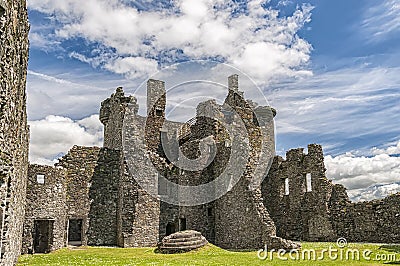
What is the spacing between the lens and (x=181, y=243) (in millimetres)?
21516

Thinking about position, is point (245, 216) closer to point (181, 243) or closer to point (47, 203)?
point (181, 243)

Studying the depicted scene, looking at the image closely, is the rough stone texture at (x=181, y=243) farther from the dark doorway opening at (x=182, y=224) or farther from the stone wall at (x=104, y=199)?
the stone wall at (x=104, y=199)

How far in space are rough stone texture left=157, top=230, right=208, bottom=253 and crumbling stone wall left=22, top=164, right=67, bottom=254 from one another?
6.48 metres

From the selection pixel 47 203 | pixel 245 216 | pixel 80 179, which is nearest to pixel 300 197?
pixel 245 216

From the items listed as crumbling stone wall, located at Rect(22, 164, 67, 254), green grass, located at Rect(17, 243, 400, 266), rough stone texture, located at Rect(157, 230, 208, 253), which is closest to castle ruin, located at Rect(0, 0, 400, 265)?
crumbling stone wall, located at Rect(22, 164, 67, 254)

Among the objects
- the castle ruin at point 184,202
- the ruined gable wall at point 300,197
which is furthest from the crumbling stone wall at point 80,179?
the ruined gable wall at point 300,197

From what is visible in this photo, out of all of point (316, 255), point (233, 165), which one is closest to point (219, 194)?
point (233, 165)

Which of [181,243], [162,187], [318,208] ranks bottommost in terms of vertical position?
[181,243]

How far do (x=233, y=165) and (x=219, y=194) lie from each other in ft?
8.70

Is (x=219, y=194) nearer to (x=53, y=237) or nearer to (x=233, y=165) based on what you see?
(x=233, y=165)

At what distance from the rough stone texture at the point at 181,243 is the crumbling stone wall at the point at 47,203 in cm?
648

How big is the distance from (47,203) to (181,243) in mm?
8155

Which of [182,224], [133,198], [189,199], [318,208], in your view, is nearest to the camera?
[133,198]

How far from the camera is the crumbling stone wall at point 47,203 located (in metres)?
22.2
